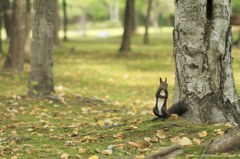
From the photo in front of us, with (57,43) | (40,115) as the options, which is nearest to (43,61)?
(40,115)

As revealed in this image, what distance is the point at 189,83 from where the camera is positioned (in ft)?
13.0

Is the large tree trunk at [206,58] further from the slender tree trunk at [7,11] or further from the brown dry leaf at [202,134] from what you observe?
the slender tree trunk at [7,11]

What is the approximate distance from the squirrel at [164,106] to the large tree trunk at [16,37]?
8832 mm

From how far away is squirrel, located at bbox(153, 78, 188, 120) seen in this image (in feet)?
12.2

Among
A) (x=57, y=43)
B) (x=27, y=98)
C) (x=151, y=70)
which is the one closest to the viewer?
(x=27, y=98)

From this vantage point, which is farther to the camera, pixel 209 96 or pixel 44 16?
pixel 44 16

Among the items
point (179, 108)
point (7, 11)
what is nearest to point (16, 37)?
point (179, 108)

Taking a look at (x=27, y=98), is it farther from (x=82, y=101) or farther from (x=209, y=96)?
(x=209, y=96)

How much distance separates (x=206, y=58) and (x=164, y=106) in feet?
3.02

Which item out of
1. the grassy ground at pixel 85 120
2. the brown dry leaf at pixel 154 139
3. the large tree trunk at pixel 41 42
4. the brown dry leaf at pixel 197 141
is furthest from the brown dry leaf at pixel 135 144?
the large tree trunk at pixel 41 42

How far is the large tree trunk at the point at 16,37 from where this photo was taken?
36.1 feet

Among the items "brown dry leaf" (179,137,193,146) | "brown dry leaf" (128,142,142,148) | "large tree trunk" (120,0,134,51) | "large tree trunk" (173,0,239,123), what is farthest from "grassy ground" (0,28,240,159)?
"large tree trunk" (120,0,134,51)

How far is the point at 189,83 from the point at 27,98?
407 cm

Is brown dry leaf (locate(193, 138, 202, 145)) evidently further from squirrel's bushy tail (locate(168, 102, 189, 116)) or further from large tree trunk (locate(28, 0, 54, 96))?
large tree trunk (locate(28, 0, 54, 96))
